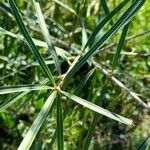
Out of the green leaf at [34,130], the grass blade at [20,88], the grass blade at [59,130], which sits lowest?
the grass blade at [59,130]

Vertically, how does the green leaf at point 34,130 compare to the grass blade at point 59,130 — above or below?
above

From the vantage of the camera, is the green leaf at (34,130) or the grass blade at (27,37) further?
the grass blade at (27,37)

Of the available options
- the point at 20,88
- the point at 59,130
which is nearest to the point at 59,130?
the point at 59,130

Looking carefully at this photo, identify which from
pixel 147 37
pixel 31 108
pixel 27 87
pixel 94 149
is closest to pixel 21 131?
pixel 31 108

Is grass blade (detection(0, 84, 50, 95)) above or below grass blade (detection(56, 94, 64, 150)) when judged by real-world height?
above

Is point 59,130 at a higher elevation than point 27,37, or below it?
below

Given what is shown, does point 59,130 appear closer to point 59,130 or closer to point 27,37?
point 59,130

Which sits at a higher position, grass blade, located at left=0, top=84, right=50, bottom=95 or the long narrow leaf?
grass blade, located at left=0, top=84, right=50, bottom=95

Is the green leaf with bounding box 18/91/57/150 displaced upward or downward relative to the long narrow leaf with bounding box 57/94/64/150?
upward

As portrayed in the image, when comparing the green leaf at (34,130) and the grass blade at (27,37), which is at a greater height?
the grass blade at (27,37)

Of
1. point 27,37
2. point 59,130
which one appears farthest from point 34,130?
point 27,37

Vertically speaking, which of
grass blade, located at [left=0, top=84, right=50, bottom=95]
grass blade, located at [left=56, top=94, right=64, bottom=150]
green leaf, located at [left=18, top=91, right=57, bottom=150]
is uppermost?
grass blade, located at [left=0, top=84, right=50, bottom=95]

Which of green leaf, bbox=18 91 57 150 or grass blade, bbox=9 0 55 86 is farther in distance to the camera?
grass blade, bbox=9 0 55 86

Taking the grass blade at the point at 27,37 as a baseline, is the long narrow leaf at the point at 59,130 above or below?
below
